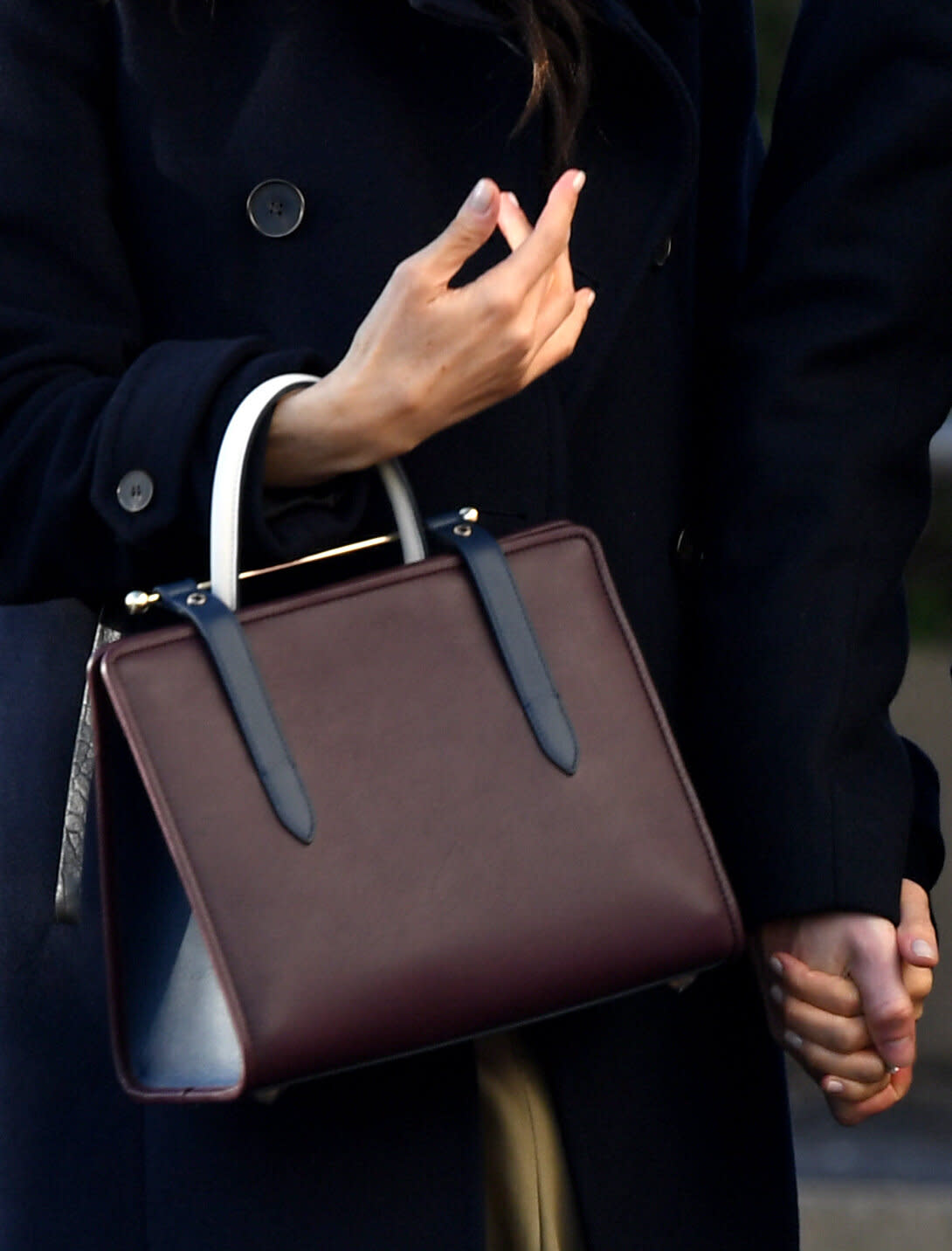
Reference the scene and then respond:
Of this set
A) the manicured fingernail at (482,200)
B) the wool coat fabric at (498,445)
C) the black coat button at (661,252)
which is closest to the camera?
the manicured fingernail at (482,200)

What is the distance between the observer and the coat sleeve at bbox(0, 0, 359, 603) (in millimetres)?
1371

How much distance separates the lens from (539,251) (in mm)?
1321

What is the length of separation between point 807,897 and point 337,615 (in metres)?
0.44

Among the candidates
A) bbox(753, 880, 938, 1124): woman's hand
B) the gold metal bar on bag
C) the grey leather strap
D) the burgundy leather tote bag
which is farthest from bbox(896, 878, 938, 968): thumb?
the grey leather strap

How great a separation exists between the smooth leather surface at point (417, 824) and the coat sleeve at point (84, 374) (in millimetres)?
111

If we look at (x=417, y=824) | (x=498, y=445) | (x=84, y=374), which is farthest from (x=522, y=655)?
(x=84, y=374)

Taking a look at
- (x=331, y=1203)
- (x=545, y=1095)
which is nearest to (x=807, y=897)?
(x=545, y=1095)

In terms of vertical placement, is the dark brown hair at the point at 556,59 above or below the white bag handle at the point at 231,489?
above

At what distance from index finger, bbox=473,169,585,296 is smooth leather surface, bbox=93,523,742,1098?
0.17 meters

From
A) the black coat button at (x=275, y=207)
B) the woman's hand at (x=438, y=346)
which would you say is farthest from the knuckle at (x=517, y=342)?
the black coat button at (x=275, y=207)

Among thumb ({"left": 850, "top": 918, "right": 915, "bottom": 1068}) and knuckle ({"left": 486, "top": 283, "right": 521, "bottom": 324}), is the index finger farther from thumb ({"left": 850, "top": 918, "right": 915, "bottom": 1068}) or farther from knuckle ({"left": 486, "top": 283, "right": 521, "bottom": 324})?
thumb ({"left": 850, "top": 918, "right": 915, "bottom": 1068})

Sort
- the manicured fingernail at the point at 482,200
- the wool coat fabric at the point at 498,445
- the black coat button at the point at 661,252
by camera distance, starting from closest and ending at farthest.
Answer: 1. the manicured fingernail at the point at 482,200
2. the wool coat fabric at the point at 498,445
3. the black coat button at the point at 661,252

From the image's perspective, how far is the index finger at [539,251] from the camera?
132cm

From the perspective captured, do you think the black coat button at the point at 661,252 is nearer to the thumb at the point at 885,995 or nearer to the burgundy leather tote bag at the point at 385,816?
the burgundy leather tote bag at the point at 385,816
